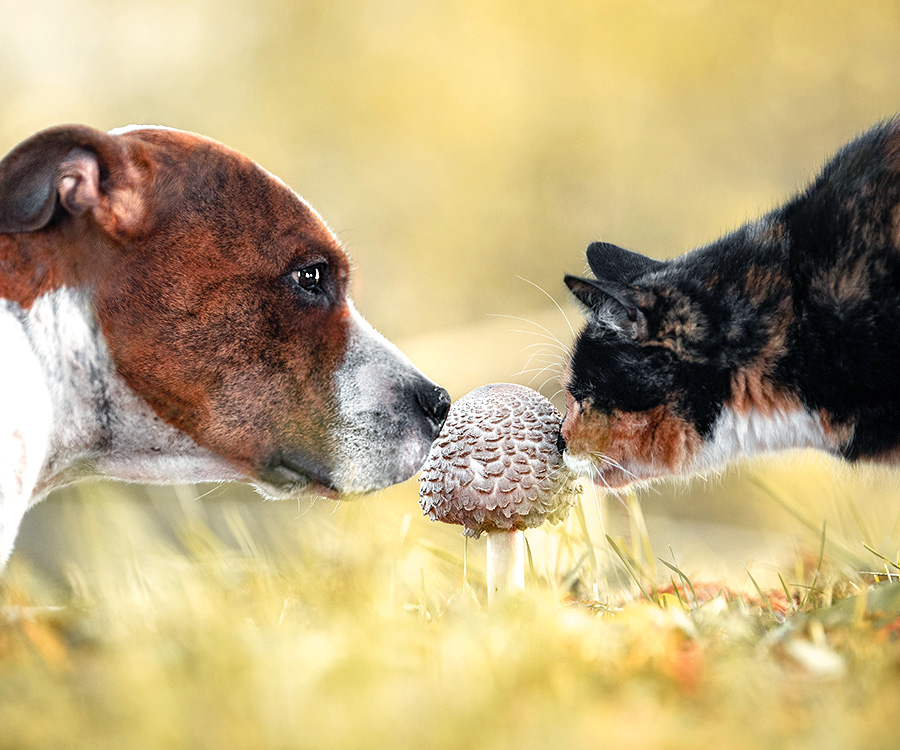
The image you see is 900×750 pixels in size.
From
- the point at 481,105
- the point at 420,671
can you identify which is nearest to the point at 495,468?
the point at 420,671

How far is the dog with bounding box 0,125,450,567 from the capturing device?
7.83ft

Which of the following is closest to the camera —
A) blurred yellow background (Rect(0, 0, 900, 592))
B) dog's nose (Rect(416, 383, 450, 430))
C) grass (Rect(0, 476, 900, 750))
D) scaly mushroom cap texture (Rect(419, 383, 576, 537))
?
grass (Rect(0, 476, 900, 750))

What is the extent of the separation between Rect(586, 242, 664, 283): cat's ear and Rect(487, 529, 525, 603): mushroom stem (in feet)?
3.76

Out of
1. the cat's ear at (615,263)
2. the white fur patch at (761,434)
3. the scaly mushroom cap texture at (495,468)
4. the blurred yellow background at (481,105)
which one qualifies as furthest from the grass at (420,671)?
the blurred yellow background at (481,105)

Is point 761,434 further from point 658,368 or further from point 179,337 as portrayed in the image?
point 179,337

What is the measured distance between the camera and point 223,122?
38.1ft

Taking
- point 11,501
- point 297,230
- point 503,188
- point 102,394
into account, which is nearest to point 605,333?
point 297,230

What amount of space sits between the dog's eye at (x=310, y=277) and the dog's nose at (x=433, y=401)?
1.53ft

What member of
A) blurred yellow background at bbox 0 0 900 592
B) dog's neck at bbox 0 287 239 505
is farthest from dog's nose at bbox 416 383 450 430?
blurred yellow background at bbox 0 0 900 592

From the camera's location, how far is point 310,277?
2.77m

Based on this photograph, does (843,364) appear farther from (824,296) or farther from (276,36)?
(276,36)

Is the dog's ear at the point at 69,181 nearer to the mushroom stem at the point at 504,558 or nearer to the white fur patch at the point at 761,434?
the mushroom stem at the point at 504,558

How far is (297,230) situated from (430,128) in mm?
9607

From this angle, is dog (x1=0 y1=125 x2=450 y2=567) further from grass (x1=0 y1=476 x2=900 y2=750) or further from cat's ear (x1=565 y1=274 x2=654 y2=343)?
cat's ear (x1=565 y1=274 x2=654 y2=343)
